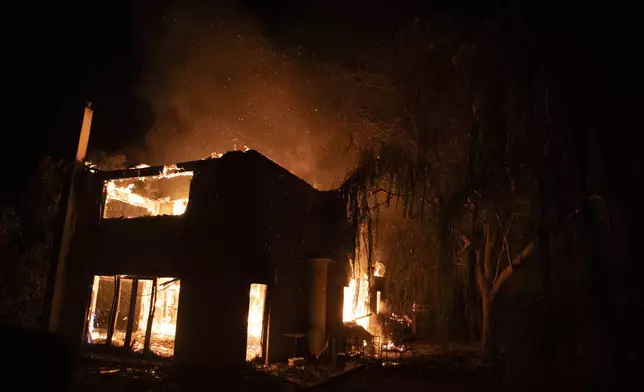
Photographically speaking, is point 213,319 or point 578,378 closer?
point 213,319

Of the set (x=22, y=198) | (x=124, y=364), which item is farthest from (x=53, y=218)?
(x=124, y=364)

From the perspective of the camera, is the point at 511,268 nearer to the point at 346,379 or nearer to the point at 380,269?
the point at 346,379

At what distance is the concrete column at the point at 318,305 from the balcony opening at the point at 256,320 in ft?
5.94

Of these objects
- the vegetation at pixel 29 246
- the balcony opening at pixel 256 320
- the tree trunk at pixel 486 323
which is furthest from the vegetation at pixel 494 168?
the vegetation at pixel 29 246

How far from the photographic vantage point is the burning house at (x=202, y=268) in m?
11.8

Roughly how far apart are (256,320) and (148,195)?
6782mm

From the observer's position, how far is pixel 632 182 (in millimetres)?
10750

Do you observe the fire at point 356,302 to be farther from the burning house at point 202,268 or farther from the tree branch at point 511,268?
the tree branch at point 511,268

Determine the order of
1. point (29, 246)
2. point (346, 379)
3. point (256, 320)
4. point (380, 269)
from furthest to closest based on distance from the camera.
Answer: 1. point (380, 269)
2. point (29, 246)
3. point (256, 320)
4. point (346, 379)

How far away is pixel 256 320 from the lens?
1354 cm

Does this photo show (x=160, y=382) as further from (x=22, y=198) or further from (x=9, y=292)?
(x=22, y=198)

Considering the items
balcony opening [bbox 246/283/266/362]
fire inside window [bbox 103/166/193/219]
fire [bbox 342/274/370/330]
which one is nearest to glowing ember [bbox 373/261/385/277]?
fire [bbox 342/274/370/330]

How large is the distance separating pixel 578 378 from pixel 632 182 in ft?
18.2

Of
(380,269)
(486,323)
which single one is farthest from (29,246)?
(486,323)
